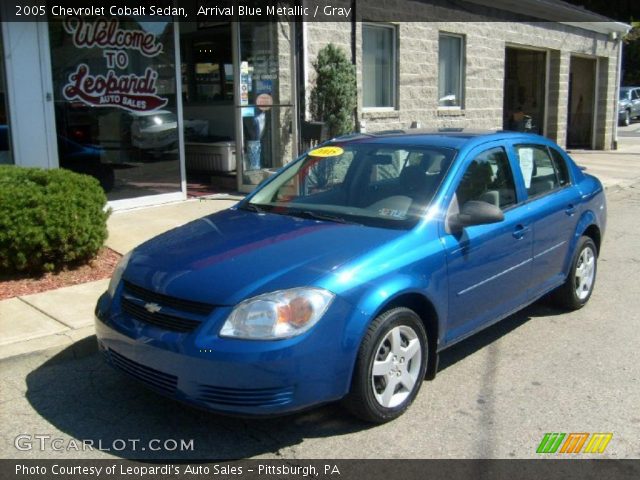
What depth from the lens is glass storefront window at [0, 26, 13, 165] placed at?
7746 mm

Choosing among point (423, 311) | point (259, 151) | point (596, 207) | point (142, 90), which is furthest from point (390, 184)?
point (259, 151)

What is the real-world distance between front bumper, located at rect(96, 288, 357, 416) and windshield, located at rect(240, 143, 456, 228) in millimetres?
1060

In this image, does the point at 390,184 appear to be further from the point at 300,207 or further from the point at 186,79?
the point at 186,79

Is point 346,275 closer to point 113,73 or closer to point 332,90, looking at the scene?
point 113,73

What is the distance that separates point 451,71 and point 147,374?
12.5 metres

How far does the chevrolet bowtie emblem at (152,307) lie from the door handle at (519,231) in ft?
8.17

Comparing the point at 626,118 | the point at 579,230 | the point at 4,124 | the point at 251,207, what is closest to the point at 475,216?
the point at 251,207

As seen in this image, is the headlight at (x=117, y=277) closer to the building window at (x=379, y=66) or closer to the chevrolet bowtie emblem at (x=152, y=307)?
the chevrolet bowtie emblem at (x=152, y=307)

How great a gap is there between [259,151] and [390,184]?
6636mm

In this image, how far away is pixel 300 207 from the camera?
456 cm

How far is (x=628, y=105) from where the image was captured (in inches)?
1469

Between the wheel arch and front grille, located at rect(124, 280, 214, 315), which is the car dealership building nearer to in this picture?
front grille, located at rect(124, 280, 214, 315)

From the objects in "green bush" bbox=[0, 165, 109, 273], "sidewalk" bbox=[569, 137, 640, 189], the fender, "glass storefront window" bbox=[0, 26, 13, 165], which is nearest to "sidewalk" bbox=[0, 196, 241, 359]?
"green bush" bbox=[0, 165, 109, 273]

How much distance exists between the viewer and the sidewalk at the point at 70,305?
478 cm
